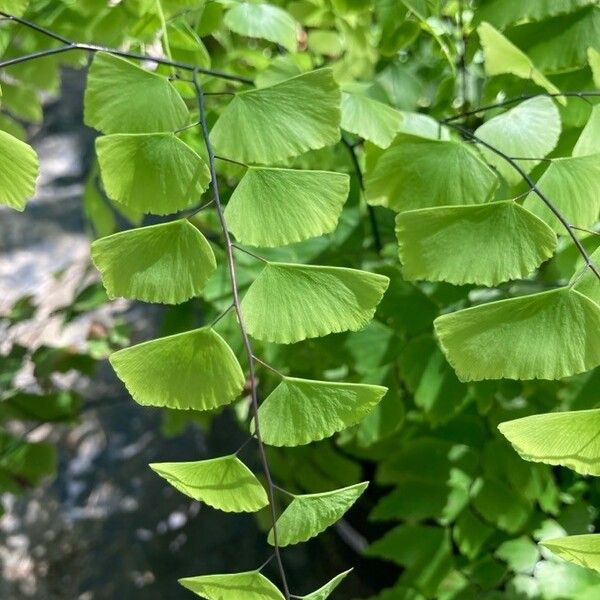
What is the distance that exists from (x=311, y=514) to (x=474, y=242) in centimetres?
19

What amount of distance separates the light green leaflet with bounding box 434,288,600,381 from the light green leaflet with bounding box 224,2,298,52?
0.34 meters

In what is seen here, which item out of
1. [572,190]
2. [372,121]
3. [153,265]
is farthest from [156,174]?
[572,190]

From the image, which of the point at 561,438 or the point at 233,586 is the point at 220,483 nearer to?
the point at 233,586

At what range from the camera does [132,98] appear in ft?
1.72

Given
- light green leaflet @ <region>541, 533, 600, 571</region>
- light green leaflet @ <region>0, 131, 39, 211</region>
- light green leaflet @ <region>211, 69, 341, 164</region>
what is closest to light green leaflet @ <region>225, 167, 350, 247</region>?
light green leaflet @ <region>211, 69, 341, 164</region>

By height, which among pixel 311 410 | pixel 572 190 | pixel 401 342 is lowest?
pixel 401 342

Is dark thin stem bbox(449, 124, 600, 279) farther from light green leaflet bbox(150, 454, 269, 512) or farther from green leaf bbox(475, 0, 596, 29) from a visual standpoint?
light green leaflet bbox(150, 454, 269, 512)

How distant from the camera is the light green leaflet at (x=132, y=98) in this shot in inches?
20.4

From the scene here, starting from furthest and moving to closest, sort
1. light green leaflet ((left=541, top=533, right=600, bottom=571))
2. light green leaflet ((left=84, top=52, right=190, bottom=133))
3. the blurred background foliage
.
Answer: the blurred background foliage
light green leaflet ((left=84, top=52, right=190, bottom=133))
light green leaflet ((left=541, top=533, right=600, bottom=571))

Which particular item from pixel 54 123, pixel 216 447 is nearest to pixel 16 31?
pixel 216 447

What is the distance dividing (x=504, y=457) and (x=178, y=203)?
1.45 ft

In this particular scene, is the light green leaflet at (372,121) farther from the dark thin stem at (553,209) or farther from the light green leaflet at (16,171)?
the light green leaflet at (16,171)

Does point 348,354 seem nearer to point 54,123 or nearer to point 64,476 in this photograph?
point 64,476

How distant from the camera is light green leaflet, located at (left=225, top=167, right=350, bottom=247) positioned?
48 cm
